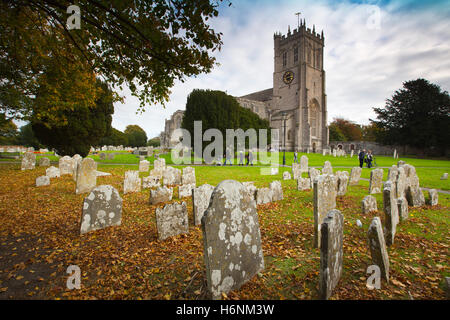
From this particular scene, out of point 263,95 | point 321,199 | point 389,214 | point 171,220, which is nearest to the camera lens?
point 389,214

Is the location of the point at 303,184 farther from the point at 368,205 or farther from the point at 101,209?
the point at 101,209

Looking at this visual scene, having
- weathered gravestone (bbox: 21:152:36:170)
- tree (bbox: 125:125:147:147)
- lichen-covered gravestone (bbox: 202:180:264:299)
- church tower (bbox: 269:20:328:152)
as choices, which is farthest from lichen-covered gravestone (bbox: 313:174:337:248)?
tree (bbox: 125:125:147:147)

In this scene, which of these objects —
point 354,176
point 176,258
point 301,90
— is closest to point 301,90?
point 301,90

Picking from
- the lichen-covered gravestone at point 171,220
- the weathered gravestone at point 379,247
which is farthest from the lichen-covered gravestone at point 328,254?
the lichen-covered gravestone at point 171,220

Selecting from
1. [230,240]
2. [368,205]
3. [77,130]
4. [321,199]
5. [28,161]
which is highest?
[77,130]

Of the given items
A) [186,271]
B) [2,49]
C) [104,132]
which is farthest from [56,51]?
[104,132]

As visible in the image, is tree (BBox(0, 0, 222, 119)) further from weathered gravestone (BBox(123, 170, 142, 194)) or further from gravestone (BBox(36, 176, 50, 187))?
gravestone (BBox(36, 176, 50, 187))

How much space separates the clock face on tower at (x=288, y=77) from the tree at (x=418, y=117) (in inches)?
885

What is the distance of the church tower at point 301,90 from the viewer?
51938mm

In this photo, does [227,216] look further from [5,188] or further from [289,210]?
[5,188]

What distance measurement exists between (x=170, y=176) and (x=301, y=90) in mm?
51540

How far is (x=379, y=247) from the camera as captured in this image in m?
2.73

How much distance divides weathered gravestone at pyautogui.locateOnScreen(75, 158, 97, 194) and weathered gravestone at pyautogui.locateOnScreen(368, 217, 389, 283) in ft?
31.1
